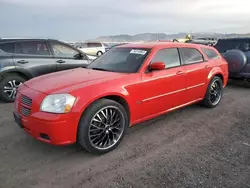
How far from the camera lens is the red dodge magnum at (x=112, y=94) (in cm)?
288

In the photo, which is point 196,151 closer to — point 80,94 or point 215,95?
point 80,94

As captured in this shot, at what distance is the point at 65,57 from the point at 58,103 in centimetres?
410

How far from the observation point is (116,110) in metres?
3.28

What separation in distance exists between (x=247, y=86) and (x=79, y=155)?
6.38 metres

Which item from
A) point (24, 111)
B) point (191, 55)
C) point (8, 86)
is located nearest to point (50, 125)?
point (24, 111)

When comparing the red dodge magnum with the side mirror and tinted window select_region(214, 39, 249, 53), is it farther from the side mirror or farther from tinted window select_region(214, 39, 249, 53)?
tinted window select_region(214, 39, 249, 53)

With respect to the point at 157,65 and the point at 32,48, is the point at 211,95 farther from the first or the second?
the point at 32,48

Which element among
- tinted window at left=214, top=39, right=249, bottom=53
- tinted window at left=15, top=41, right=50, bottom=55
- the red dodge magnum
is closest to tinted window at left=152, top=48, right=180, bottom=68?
the red dodge magnum

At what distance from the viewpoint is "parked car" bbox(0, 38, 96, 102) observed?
18.8ft

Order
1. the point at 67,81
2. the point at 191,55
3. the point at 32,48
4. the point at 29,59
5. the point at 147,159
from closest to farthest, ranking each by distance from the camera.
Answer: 1. the point at 147,159
2. the point at 67,81
3. the point at 191,55
4. the point at 29,59
5. the point at 32,48

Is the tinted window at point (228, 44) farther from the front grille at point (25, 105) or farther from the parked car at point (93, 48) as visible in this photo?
the parked car at point (93, 48)

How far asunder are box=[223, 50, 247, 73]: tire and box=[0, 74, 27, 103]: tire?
606 centimetres

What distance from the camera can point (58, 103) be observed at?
9.39 feet

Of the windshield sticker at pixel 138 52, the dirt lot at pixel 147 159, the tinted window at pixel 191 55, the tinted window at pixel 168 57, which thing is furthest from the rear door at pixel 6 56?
the tinted window at pixel 191 55
